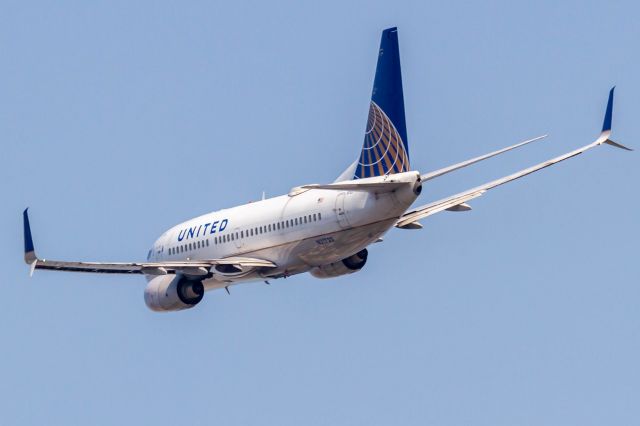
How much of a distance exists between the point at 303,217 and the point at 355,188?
6.39 m

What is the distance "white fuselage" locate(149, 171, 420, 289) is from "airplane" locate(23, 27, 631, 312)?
5cm

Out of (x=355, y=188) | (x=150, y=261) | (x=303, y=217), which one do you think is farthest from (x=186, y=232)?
(x=355, y=188)

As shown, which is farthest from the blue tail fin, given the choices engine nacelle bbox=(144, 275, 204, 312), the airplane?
engine nacelle bbox=(144, 275, 204, 312)

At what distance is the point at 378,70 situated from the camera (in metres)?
94.3

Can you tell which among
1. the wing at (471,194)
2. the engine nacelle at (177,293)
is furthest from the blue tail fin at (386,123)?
the engine nacelle at (177,293)

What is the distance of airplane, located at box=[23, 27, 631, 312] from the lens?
3607 inches

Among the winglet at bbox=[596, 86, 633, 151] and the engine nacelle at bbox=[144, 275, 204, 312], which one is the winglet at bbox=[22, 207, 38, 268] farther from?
the winglet at bbox=[596, 86, 633, 151]

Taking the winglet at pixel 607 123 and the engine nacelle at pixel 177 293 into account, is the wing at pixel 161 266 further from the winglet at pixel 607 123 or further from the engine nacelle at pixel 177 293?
the winglet at pixel 607 123

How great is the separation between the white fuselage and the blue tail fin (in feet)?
3.51

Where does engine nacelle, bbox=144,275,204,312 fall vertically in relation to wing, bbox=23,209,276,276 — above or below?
below

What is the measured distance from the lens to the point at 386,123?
93.2 m

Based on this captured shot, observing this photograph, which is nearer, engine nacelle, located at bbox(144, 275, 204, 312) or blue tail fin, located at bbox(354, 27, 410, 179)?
blue tail fin, located at bbox(354, 27, 410, 179)

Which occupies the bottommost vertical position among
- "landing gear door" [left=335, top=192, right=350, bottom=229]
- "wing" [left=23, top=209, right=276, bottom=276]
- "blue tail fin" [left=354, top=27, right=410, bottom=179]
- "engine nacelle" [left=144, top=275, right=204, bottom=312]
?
"engine nacelle" [left=144, top=275, right=204, bottom=312]

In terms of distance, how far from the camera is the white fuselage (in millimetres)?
92188
